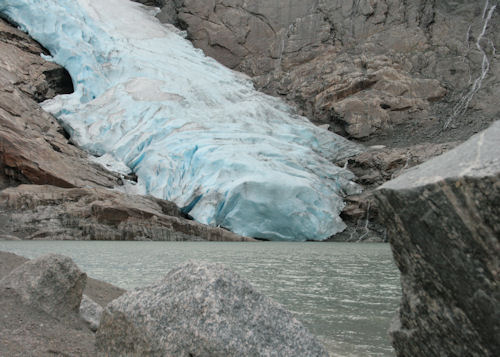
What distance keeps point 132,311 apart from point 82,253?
7.36 m

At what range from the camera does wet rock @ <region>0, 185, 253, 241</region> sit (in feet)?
40.9

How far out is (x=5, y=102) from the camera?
53.5 feet

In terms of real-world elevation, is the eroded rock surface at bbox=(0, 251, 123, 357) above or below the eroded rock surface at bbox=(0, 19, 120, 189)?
above

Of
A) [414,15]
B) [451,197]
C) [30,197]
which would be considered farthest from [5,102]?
[414,15]

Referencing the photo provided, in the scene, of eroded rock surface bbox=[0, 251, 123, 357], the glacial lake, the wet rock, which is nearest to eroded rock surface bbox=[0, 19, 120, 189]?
the wet rock

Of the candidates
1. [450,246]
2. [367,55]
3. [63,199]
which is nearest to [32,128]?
[63,199]

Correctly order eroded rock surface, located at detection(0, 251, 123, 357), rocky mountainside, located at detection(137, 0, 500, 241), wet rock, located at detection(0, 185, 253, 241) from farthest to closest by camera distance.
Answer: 1. rocky mountainside, located at detection(137, 0, 500, 241)
2. wet rock, located at detection(0, 185, 253, 241)
3. eroded rock surface, located at detection(0, 251, 123, 357)

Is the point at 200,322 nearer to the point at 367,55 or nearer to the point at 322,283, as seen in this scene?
the point at 322,283

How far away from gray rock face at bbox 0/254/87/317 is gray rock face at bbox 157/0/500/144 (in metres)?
20.2

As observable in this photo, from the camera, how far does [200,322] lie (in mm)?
2064

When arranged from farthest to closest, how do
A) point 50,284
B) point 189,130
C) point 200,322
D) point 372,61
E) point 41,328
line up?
Answer: point 372,61 < point 189,130 < point 50,284 < point 41,328 < point 200,322

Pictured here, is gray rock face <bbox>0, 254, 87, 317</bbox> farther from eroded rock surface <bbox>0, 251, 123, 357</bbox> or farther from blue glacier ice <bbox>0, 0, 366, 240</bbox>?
blue glacier ice <bbox>0, 0, 366, 240</bbox>

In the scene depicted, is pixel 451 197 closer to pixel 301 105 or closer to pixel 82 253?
pixel 82 253

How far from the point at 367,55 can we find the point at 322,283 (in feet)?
71.7
